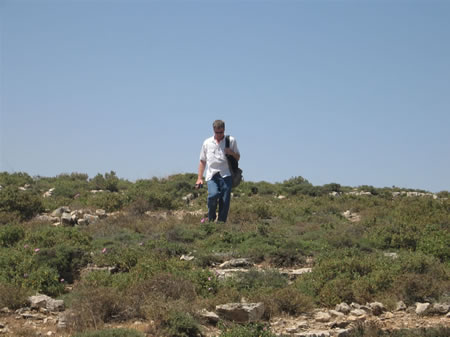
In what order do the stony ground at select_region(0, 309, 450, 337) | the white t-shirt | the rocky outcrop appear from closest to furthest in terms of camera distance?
1. the stony ground at select_region(0, 309, 450, 337)
2. the white t-shirt
3. the rocky outcrop

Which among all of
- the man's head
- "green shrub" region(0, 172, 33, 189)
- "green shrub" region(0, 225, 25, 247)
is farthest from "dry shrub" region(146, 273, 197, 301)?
"green shrub" region(0, 172, 33, 189)

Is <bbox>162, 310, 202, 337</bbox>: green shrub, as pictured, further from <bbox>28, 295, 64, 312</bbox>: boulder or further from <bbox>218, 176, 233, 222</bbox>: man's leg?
<bbox>218, 176, 233, 222</bbox>: man's leg

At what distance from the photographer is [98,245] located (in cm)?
1013

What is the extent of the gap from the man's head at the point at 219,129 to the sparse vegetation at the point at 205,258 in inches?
76.5

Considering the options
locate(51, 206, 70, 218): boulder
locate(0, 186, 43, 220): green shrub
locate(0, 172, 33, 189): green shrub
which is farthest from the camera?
locate(0, 172, 33, 189): green shrub

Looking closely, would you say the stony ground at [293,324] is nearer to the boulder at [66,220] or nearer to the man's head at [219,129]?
the man's head at [219,129]

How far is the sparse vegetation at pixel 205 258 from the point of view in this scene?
22.4 feet

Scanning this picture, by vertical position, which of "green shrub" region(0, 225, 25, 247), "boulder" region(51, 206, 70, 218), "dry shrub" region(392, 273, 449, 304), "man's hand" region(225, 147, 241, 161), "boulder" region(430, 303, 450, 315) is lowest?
"boulder" region(430, 303, 450, 315)

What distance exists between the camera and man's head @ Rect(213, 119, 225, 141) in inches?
468

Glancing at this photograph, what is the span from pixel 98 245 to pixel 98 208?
210 inches

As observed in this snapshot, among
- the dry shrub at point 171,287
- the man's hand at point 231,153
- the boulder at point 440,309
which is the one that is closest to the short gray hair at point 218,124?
the man's hand at point 231,153

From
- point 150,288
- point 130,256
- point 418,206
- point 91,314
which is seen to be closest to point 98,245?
point 130,256

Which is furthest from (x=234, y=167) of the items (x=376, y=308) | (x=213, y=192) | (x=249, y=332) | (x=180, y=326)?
(x=249, y=332)

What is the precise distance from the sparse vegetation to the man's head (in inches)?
76.5
